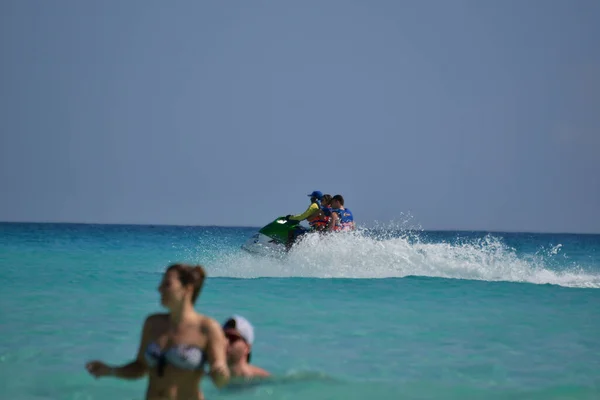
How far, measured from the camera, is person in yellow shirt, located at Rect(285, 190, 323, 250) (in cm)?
1348

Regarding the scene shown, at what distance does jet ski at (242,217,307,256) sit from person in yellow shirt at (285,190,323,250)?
0.11 feet

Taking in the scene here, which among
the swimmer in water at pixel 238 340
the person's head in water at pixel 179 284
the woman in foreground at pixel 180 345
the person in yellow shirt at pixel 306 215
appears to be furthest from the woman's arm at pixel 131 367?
the person in yellow shirt at pixel 306 215

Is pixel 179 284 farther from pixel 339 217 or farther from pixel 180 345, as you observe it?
pixel 339 217

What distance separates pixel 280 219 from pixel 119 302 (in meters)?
4.18

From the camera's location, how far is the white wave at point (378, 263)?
1417cm

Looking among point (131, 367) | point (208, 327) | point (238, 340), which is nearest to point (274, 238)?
point (238, 340)

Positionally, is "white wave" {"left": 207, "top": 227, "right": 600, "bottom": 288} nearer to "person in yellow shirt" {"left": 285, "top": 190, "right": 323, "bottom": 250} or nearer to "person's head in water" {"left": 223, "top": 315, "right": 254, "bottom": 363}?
"person in yellow shirt" {"left": 285, "top": 190, "right": 323, "bottom": 250}

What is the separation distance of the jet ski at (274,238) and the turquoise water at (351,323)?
0.26 m

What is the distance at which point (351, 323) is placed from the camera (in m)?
8.80

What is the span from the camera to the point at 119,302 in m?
10.5

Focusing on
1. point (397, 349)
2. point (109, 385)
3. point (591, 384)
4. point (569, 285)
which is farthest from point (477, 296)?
point (109, 385)

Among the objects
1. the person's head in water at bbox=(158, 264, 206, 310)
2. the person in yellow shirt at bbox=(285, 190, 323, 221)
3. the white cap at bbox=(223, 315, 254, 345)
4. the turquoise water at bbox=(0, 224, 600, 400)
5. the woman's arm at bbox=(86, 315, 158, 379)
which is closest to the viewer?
the person's head in water at bbox=(158, 264, 206, 310)

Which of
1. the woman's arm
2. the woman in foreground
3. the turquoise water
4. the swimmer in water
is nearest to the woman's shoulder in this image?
the woman in foreground

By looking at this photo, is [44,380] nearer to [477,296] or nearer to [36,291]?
[36,291]
